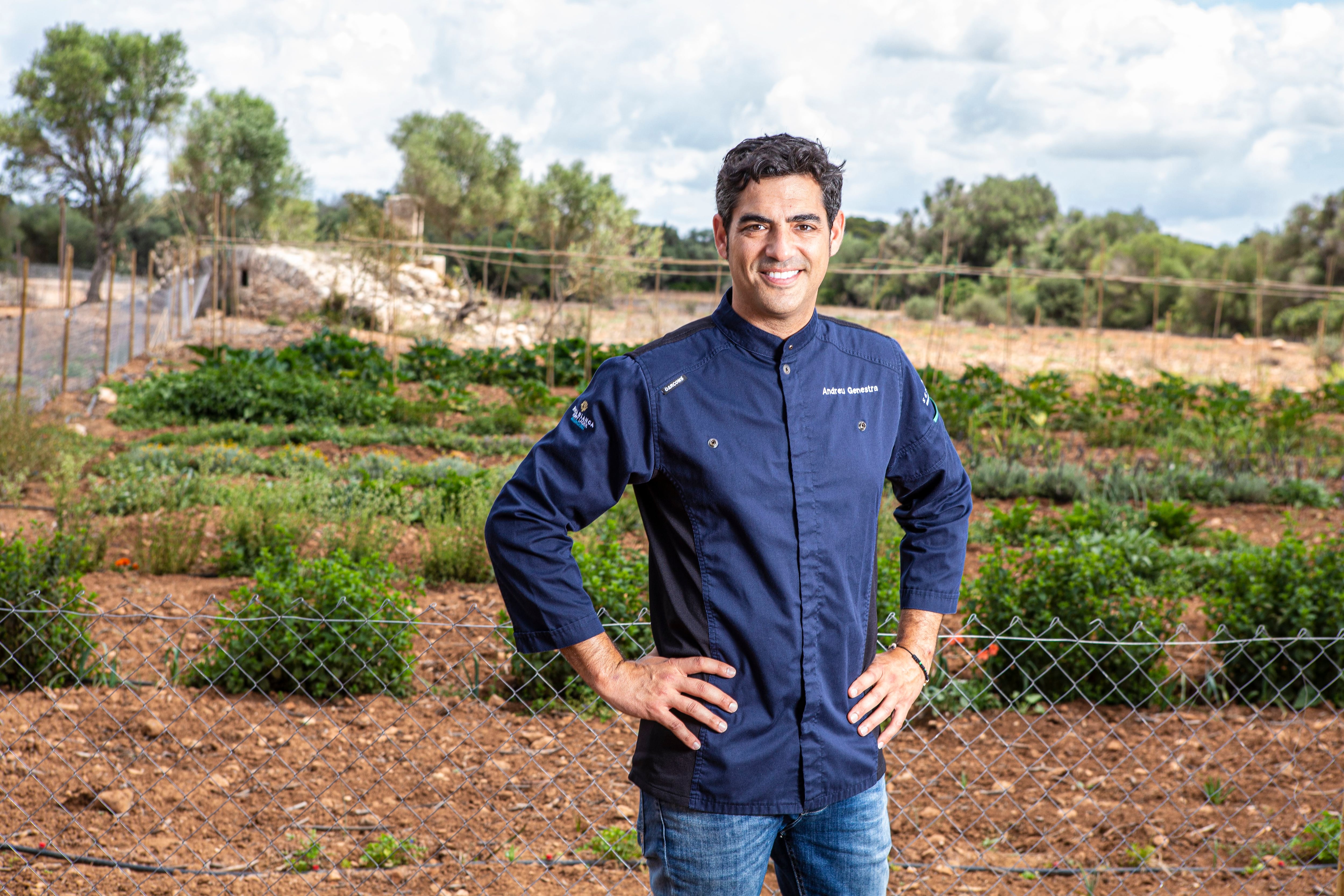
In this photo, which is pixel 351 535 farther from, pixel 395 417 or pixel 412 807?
pixel 395 417

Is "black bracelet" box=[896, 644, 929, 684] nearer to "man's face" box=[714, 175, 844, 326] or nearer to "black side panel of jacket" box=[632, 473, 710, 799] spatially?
"black side panel of jacket" box=[632, 473, 710, 799]

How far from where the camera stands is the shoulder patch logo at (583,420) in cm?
168

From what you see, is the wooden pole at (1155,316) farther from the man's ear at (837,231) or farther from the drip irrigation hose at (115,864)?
the drip irrigation hose at (115,864)

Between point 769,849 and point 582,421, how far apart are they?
749 mm

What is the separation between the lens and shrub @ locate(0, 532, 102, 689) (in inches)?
150

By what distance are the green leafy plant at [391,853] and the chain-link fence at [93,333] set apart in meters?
7.44

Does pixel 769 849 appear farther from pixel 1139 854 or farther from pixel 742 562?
pixel 1139 854

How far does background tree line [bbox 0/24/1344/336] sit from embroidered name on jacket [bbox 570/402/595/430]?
19.0m

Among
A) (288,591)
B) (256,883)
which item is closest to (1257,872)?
(256,883)

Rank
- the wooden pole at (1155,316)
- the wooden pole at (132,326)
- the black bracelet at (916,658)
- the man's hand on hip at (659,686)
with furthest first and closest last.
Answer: the wooden pole at (132,326), the wooden pole at (1155,316), the black bracelet at (916,658), the man's hand on hip at (659,686)

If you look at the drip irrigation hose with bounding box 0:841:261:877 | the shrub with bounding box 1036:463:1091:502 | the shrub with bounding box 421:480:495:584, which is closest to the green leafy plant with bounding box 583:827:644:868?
the drip irrigation hose with bounding box 0:841:261:877

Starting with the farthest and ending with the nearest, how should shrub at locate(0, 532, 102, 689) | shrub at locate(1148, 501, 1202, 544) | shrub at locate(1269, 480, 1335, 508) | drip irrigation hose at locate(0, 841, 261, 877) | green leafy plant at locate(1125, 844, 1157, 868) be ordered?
shrub at locate(1269, 480, 1335, 508) → shrub at locate(1148, 501, 1202, 544) → shrub at locate(0, 532, 102, 689) → green leafy plant at locate(1125, 844, 1157, 868) → drip irrigation hose at locate(0, 841, 261, 877)

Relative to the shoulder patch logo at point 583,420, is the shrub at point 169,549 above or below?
below

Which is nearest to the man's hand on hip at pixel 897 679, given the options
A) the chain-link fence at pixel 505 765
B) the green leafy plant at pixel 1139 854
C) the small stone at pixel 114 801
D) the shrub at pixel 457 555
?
the chain-link fence at pixel 505 765
